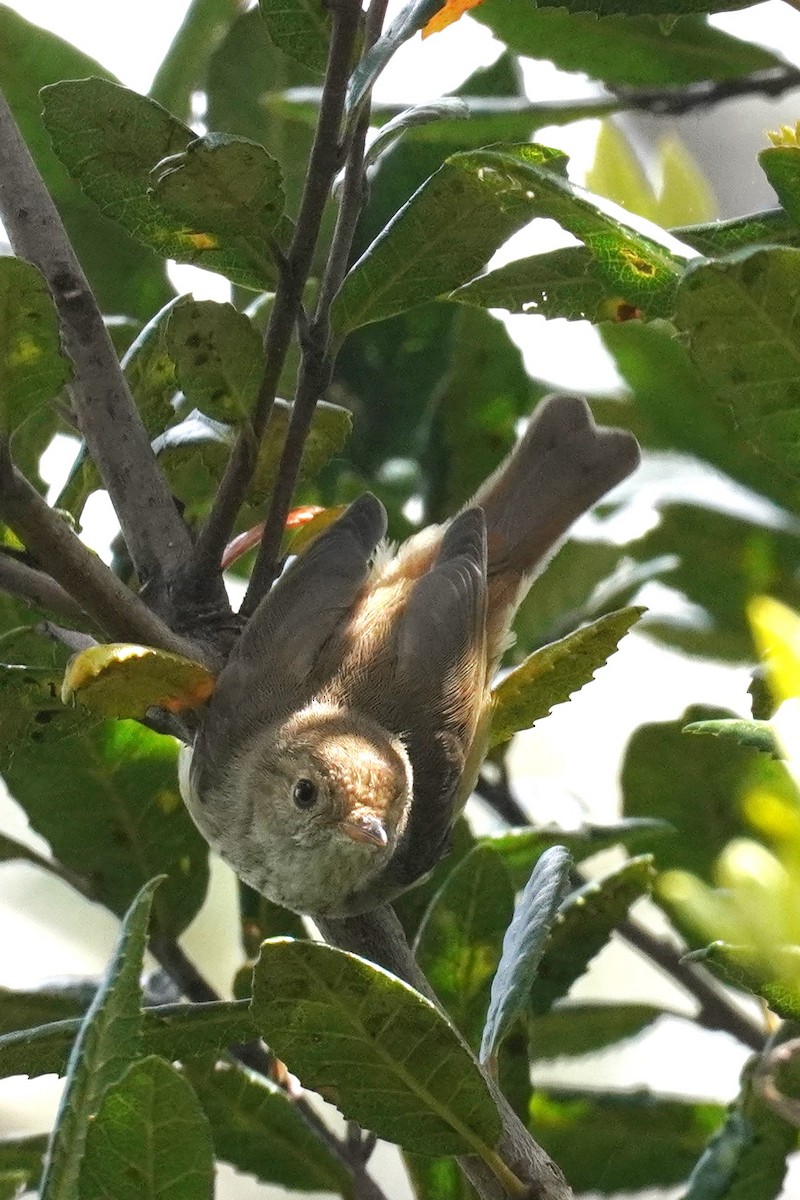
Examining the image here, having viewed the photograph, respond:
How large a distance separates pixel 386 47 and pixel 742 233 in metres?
0.25

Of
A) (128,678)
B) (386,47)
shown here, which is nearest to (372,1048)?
(128,678)

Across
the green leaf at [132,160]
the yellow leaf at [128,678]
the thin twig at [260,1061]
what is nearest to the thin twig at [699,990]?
the thin twig at [260,1061]

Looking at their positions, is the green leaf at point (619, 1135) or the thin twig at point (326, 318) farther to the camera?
the green leaf at point (619, 1135)

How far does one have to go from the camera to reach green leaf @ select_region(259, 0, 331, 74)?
944 mm

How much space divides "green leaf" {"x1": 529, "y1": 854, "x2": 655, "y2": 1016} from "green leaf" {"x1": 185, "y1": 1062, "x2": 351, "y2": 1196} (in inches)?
9.1

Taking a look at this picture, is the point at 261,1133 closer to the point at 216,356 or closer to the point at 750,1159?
the point at 750,1159

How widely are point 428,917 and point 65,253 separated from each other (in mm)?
615

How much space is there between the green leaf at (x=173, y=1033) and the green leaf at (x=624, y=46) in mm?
934

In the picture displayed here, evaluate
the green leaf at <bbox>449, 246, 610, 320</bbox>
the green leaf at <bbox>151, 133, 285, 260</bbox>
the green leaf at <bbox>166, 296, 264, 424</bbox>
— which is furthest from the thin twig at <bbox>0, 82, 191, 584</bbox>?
the green leaf at <bbox>449, 246, 610, 320</bbox>

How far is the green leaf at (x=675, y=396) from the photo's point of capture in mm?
1544

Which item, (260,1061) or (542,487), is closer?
(260,1061)

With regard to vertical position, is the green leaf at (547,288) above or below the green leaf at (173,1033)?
above

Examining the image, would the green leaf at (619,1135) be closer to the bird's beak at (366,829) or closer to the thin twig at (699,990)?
the thin twig at (699,990)

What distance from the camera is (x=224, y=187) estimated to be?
0.81 metres
